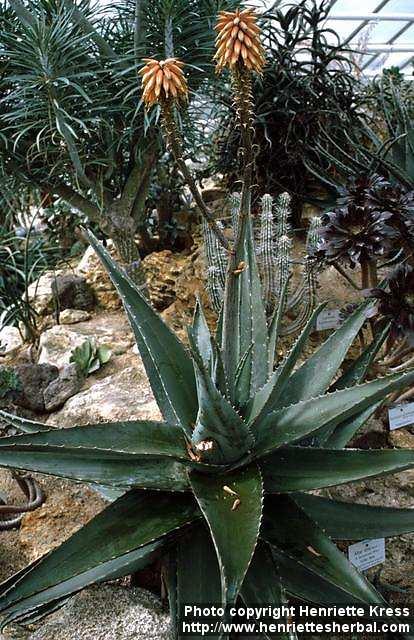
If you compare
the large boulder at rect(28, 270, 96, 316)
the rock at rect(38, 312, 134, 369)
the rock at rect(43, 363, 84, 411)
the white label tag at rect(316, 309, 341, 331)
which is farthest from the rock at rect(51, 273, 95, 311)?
the white label tag at rect(316, 309, 341, 331)

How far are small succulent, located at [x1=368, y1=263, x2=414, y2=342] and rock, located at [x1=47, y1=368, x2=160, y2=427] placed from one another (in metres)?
0.74

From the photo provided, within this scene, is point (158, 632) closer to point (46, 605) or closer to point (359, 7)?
point (46, 605)

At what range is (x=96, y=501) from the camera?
1.53 meters

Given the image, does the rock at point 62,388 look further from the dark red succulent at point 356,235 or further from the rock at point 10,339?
the dark red succulent at point 356,235

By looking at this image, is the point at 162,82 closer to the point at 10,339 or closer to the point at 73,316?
the point at 73,316

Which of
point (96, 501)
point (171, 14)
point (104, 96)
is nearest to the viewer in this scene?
point (96, 501)

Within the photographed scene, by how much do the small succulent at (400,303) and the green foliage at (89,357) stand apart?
109 centimetres

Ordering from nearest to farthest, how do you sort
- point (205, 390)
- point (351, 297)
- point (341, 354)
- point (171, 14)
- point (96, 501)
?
point (205, 390), point (341, 354), point (96, 501), point (171, 14), point (351, 297)

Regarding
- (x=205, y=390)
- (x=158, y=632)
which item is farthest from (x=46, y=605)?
(x=205, y=390)

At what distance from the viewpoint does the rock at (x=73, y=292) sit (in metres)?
2.60

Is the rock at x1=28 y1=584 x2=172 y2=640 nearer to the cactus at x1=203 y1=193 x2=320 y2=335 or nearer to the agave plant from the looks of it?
the agave plant

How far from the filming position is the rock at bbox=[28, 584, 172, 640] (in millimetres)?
1095

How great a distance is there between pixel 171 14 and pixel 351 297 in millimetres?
1246

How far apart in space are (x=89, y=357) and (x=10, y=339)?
2.22ft
